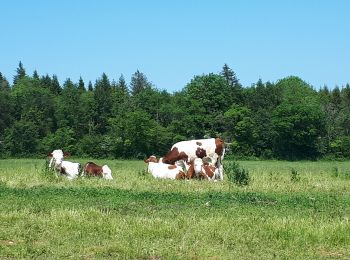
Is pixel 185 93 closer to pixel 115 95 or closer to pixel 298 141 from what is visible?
pixel 115 95

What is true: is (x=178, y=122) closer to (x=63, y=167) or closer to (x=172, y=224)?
(x=63, y=167)

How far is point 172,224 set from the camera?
39.4 feet

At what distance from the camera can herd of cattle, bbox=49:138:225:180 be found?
2797 centimetres

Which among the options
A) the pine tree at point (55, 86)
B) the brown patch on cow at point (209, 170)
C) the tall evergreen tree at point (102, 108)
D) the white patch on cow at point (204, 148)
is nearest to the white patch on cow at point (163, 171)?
the brown patch on cow at point (209, 170)

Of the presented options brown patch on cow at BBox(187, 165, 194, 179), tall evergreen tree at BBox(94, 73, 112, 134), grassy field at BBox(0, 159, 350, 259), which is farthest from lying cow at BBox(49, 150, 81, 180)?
tall evergreen tree at BBox(94, 73, 112, 134)

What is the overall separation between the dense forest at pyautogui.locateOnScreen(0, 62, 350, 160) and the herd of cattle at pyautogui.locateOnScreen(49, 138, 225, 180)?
5888 centimetres

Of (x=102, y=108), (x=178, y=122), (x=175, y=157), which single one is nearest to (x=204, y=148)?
(x=175, y=157)

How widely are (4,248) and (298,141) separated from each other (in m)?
85.2

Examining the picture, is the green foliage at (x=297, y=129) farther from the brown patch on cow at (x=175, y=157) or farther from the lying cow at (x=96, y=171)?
the lying cow at (x=96, y=171)

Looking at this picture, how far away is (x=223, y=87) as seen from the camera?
328ft

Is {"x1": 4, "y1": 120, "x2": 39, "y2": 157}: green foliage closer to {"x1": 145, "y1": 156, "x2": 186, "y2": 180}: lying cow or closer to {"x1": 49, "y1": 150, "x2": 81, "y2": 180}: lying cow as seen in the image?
{"x1": 49, "y1": 150, "x2": 81, "y2": 180}: lying cow

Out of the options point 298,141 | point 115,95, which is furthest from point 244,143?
point 115,95

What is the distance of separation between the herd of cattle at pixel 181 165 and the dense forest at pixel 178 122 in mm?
58879

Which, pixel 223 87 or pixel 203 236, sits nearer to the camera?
pixel 203 236
